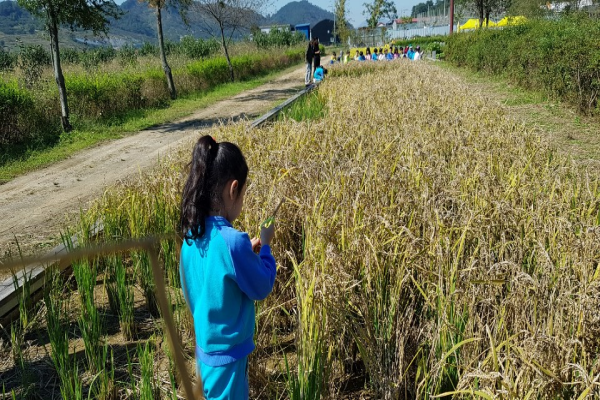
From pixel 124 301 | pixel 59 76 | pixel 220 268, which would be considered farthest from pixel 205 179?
pixel 59 76

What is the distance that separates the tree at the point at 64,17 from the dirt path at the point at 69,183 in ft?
4.89

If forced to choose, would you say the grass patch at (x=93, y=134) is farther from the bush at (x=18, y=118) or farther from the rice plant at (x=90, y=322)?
the rice plant at (x=90, y=322)

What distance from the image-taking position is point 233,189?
1.56 metres

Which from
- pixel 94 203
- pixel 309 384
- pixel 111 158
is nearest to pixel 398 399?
pixel 309 384

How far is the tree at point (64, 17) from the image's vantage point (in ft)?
29.2

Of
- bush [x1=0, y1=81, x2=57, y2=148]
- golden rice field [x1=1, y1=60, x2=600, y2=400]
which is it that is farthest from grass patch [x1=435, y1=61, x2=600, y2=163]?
bush [x1=0, y1=81, x2=57, y2=148]

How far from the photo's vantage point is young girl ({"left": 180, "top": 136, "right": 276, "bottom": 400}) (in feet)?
4.91

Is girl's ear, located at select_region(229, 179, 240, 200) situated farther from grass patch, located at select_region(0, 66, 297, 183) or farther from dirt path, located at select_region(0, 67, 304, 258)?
grass patch, located at select_region(0, 66, 297, 183)

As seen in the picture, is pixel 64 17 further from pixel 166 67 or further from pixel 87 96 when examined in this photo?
pixel 166 67

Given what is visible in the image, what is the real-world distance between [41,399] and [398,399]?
5.07 feet

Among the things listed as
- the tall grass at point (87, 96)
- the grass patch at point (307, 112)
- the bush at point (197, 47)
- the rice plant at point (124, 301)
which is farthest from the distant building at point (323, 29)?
the rice plant at point (124, 301)

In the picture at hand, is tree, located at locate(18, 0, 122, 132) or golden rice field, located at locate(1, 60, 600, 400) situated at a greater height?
tree, located at locate(18, 0, 122, 132)

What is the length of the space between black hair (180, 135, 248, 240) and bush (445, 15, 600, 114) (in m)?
7.68

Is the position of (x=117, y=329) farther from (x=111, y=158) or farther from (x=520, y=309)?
(x=111, y=158)
